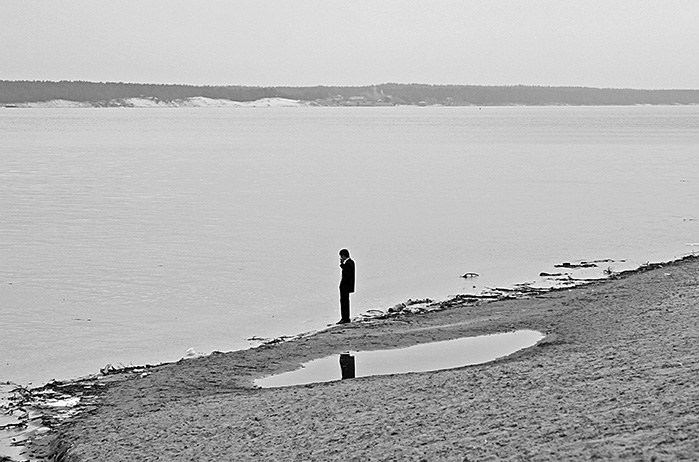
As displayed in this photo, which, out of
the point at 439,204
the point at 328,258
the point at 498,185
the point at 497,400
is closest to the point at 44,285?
the point at 328,258

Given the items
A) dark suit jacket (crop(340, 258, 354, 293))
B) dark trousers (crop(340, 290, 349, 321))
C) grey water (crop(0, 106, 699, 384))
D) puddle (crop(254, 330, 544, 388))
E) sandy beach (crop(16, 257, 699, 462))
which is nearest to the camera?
sandy beach (crop(16, 257, 699, 462))

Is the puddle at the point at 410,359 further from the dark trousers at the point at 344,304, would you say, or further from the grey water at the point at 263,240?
the grey water at the point at 263,240

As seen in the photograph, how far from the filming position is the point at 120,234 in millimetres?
28016

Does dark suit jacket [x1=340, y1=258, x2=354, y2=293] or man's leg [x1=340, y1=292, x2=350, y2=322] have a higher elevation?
dark suit jacket [x1=340, y1=258, x2=354, y2=293]

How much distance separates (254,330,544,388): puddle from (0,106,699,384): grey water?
2846 millimetres

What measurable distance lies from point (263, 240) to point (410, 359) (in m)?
14.6

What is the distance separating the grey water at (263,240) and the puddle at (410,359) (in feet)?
9.34

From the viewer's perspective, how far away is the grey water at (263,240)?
16.9 m

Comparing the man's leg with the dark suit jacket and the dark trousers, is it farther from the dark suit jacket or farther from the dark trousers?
the dark suit jacket

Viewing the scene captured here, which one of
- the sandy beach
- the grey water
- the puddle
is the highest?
the sandy beach

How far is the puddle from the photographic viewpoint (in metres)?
12.3

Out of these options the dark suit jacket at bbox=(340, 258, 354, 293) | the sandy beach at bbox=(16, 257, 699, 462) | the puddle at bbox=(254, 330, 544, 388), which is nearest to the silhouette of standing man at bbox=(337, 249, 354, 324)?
the dark suit jacket at bbox=(340, 258, 354, 293)

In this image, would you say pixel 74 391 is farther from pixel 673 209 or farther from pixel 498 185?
pixel 498 185

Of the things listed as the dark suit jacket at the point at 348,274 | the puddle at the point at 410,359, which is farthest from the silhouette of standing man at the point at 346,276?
the puddle at the point at 410,359
